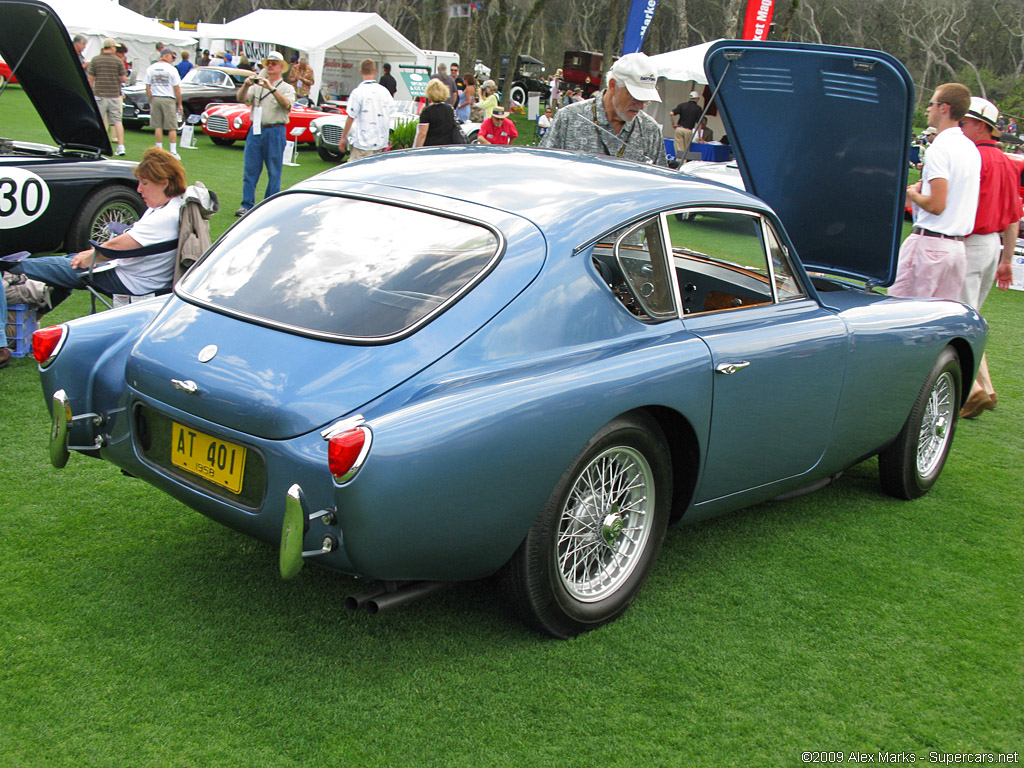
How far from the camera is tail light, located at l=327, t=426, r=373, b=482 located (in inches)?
98.7

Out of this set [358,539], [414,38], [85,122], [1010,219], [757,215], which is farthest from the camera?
[414,38]

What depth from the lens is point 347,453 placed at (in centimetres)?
251

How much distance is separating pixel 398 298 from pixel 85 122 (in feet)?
20.1

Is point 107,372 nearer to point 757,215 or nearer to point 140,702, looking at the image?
point 140,702

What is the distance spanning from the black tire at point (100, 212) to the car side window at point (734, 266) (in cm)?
531

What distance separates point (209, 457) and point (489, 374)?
0.91 metres

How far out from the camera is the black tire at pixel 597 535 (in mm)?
3006

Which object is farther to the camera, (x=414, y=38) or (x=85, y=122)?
(x=414, y=38)

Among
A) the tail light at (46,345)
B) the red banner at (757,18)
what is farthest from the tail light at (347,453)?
the red banner at (757,18)

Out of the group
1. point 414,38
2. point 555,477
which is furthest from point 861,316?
point 414,38

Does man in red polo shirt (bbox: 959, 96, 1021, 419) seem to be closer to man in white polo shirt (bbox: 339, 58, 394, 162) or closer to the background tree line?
man in white polo shirt (bbox: 339, 58, 394, 162)

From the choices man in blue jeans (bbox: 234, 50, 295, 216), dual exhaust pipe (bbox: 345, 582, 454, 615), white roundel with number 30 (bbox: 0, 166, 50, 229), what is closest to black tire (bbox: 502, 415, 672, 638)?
dual exhaust pipe (bbox: 345, 582, 454, 615)

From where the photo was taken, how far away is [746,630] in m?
3.44

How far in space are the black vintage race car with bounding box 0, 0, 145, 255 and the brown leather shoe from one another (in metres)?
6.79
